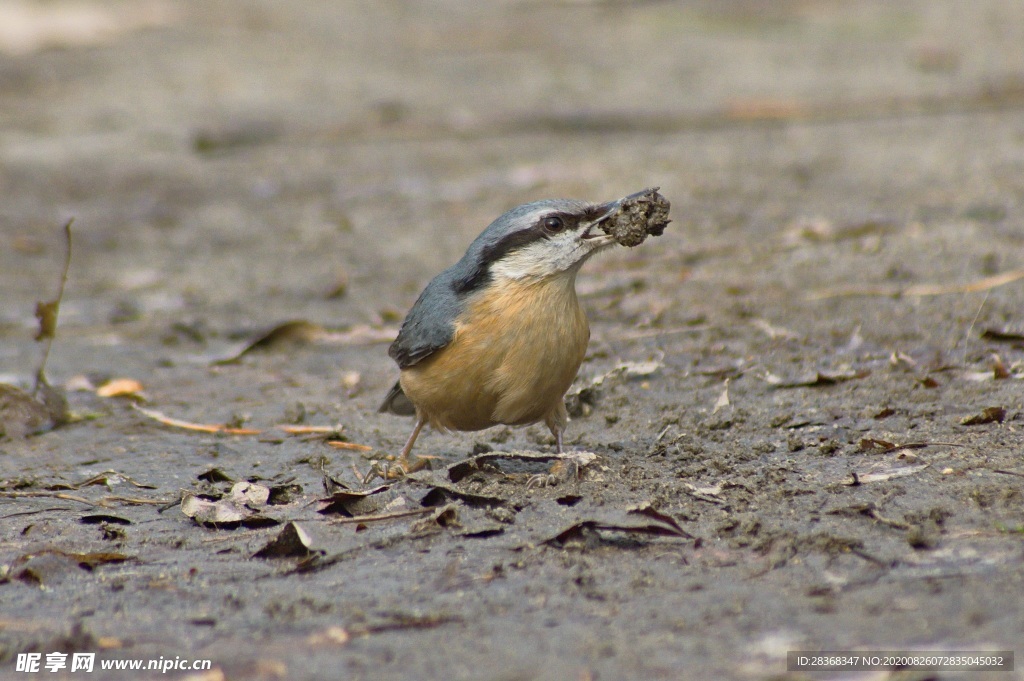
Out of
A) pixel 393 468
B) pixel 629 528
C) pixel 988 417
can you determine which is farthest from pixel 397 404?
pixel 988 417

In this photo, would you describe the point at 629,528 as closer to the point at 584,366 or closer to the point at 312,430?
the point at 312,430

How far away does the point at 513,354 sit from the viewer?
5.16 meters

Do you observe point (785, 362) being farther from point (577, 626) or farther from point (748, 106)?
point (748, 106)

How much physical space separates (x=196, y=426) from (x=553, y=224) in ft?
8.13

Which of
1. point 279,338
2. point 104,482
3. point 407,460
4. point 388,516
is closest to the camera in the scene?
point 388,516

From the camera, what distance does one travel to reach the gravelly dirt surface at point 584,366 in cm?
373

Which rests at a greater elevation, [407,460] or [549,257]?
[549,257]

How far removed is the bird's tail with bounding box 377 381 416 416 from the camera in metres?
6.15

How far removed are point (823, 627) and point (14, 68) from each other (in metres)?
17.7

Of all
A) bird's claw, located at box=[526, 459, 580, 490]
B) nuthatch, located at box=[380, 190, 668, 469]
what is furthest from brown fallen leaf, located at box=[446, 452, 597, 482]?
nuthatch, located at box=[380, 190, 668, 469]

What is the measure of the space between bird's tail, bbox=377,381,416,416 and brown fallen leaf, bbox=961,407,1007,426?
2.74 meters

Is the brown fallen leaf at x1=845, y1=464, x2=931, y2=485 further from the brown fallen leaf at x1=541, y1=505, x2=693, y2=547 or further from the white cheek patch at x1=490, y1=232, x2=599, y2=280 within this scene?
the white cheek patch at x1=490, y1=232, x2=599, y2=280

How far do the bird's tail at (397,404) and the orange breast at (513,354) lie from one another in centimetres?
77

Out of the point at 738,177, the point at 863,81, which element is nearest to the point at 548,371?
the point at 738,177
